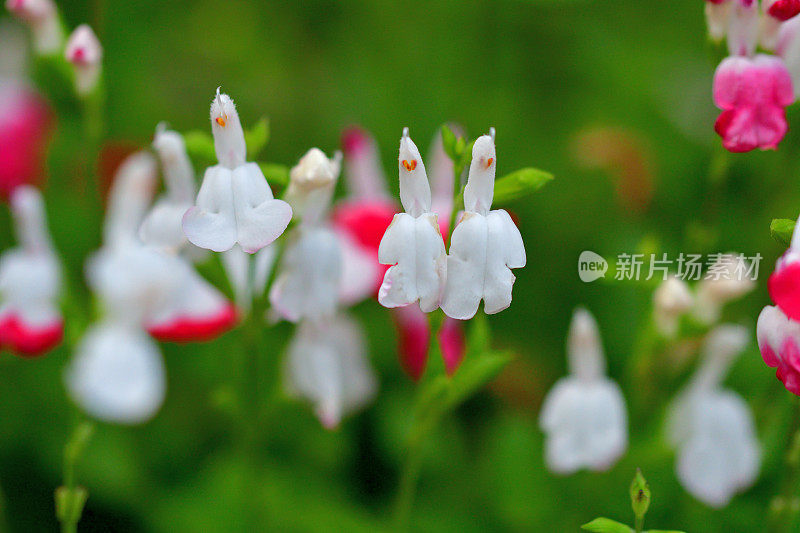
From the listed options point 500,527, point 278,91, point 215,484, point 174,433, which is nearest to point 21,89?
point 278,91

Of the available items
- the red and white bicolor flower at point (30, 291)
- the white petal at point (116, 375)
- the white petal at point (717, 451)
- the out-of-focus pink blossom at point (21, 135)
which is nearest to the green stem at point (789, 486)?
the white petal at point (717, 451)

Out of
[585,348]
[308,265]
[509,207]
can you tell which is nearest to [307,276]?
[308,265]

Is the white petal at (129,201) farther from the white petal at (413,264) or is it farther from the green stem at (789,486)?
the green stem at (789,486)

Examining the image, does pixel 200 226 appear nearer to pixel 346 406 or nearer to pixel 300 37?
pixel 346 406

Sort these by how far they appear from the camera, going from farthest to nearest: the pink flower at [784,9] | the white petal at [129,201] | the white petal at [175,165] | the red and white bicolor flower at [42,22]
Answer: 1. the white petal at [129,201]
2. the red and white bicolor flower at [42,22]
3. the white petal at [175,165]
4. the pink flower at [784,9]

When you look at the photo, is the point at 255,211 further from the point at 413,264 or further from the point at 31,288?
the point at 31,288

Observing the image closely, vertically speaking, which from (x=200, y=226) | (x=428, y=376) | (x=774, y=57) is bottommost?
(x=428, y=376)
